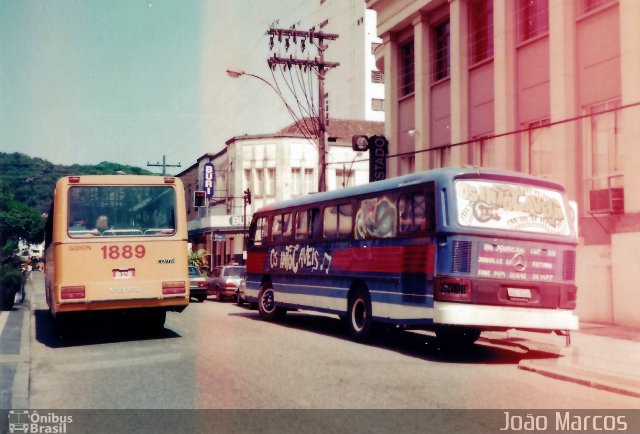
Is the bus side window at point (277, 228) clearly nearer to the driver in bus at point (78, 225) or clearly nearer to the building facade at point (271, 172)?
the driver in bus at point (78, 225)

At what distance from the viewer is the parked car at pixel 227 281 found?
28500 millimetres

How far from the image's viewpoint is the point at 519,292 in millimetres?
11852

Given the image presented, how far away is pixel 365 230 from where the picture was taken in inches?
569

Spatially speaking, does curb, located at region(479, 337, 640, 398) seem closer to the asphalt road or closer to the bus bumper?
the asphalt road

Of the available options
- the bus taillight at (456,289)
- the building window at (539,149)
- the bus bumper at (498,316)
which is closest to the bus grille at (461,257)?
the bus taillight at (456,289)

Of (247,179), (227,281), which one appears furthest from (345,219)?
(247,179)

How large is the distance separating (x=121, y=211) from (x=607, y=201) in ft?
36.4

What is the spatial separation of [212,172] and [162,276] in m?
42.8

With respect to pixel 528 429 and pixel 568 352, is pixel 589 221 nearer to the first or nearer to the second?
pixel 568 352

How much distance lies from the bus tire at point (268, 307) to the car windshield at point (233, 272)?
957 centimetres

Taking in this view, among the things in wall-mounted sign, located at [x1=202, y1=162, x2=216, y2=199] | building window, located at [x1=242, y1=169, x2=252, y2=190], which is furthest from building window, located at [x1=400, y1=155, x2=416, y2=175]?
wall-mounted sign, located at [x1=202, y1=162, x2=216, y2=199]

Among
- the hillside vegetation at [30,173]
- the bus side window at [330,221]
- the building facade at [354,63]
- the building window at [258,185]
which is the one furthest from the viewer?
the building facade at [354,63]

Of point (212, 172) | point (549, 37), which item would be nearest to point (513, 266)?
point (549, 37)

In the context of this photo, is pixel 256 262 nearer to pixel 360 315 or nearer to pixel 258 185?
pixel 360 315
